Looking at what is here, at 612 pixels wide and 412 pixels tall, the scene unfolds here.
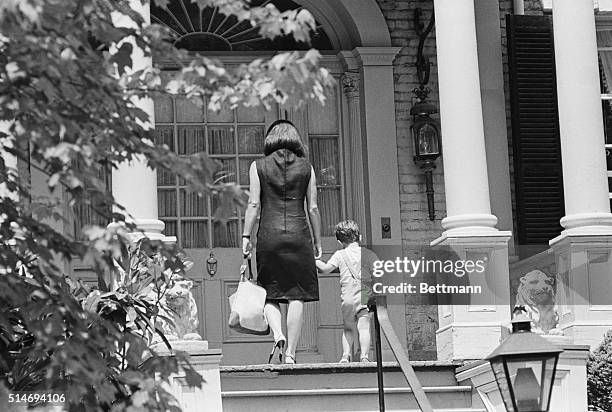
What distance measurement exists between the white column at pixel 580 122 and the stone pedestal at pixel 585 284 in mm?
114

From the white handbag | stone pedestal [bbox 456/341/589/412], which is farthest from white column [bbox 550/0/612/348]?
the white handbag

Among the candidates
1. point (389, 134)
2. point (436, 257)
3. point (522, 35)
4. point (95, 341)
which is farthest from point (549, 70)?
point (95, 341)

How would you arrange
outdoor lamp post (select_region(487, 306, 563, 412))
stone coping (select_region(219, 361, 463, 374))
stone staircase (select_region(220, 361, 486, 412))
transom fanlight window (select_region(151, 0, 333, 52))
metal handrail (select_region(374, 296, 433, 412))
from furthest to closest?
1. transom fanlight window (select_region(151, 0, 333, 52))
2. stone coping (select_region(219, 361, 463, 374))
3. stone staircase (select_region(220, 361, 486, 412))
4. metal handrail (select_region(374, 296, 433, 412))
5. outdoor lamp post (select_region(487, 306, 563, 412))

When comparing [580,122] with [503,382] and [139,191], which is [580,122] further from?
[503,382]

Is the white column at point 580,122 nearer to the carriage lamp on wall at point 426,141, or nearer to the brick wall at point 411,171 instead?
the carriage lamp on wall at point 426,141

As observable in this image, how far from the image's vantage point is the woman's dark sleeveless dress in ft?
33.1

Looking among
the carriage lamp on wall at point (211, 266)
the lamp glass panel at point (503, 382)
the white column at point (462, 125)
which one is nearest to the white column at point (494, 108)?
the white column at point (462, 125)

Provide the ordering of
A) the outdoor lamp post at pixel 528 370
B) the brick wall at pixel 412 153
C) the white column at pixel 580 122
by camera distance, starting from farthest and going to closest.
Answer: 1. the brick wall at pixel 412 153
2. the white column at pixel 580 122
3. the outdoor lamp post at pixel 528 370

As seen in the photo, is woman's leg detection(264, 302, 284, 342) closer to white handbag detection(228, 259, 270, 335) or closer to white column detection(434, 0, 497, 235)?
white handbag detection(228, 259, 270, 335)

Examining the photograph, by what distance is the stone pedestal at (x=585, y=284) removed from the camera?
36.7ft

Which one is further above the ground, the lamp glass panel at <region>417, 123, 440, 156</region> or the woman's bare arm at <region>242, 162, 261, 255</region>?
the lamp glass panel at <region>417, 123, 440, 156</region>

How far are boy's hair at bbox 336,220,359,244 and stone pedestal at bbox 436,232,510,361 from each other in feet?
2.84

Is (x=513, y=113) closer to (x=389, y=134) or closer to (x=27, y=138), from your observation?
(x=389, y=134)

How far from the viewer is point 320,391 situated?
379 inches
